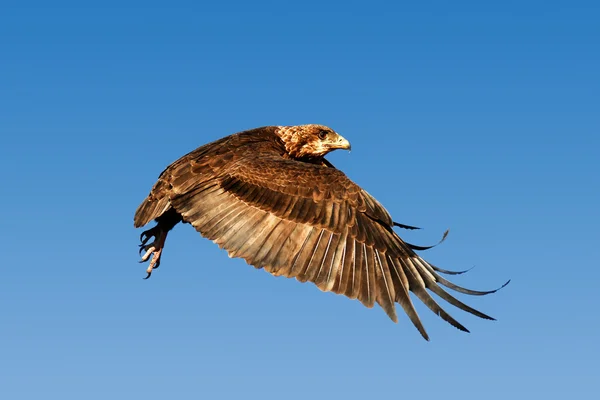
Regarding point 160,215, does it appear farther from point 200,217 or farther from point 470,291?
point 470,291

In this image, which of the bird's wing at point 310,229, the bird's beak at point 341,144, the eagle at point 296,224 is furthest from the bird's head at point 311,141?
the bird's wing at point 310,229

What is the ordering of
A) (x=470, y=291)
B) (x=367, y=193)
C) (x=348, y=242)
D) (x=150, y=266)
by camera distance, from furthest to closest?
(x=150, y=266), (x=367, y=193), (x=348, y=242), (x=470, y=291)

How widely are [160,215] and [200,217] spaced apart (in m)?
0.94

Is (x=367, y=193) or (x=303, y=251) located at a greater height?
(x=367, y=193)

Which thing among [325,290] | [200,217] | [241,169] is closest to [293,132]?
[241,169]

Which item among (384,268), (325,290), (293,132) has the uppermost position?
(293,132)

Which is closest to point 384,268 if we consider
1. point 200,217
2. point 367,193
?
point 367,193

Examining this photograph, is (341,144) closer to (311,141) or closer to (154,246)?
(311,141)

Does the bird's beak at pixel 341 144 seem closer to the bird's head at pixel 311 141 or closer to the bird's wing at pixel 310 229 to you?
the bird's head at pixel 311 141

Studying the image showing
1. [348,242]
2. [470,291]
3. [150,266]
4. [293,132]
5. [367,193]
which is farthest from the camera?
[293,132]

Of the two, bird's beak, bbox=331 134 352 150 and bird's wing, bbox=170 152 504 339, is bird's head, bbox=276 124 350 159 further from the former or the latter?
bird's wing, bbox=170 152 504 339

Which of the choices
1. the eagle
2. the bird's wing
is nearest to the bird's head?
the eagle

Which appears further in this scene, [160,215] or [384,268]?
[160,215]

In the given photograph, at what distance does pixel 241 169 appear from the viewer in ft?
37.6
